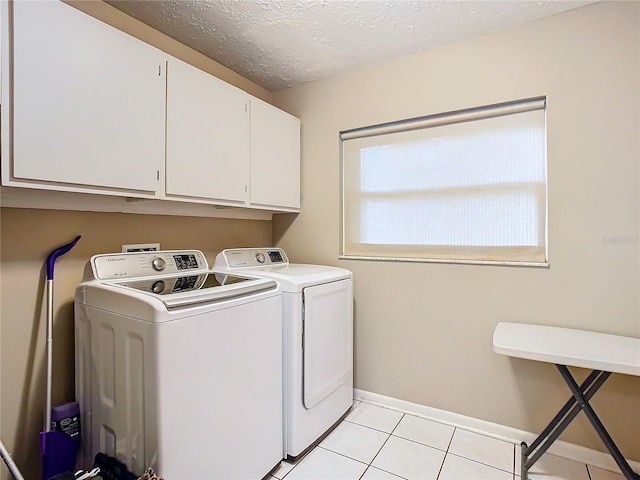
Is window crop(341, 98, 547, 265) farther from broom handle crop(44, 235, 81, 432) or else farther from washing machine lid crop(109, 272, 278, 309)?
broom handle crop(44, 235, 81, 432)

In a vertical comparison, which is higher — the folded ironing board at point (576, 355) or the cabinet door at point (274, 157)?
the cabinet door at point (274, 157)

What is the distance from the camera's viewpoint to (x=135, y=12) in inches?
70.6

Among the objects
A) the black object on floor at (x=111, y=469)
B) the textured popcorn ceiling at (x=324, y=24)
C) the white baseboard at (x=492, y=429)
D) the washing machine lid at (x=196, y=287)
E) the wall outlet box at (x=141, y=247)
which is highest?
the textured popcorn ceiling at (x=324, y=24)

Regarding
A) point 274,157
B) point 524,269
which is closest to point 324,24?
point 274,157

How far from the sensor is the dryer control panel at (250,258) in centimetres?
215

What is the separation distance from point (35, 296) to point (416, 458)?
2065mm

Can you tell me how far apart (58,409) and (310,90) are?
8.27ft

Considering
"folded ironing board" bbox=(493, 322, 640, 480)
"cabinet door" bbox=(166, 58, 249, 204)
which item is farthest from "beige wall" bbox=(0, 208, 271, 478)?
"folded ironing board" bbox=(493, 322, 640, 480)

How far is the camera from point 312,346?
1.87m

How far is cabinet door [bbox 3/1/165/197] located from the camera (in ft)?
3.91

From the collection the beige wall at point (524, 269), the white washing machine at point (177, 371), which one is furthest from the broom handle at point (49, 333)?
the beige wall at point (524, 269)

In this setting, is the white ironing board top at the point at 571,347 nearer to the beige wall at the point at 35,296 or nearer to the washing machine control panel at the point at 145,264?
the washing machine control panel at the point at 145,264

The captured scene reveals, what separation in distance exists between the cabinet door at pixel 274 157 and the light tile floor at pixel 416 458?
1566mm

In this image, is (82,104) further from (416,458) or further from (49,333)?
(416,458)
